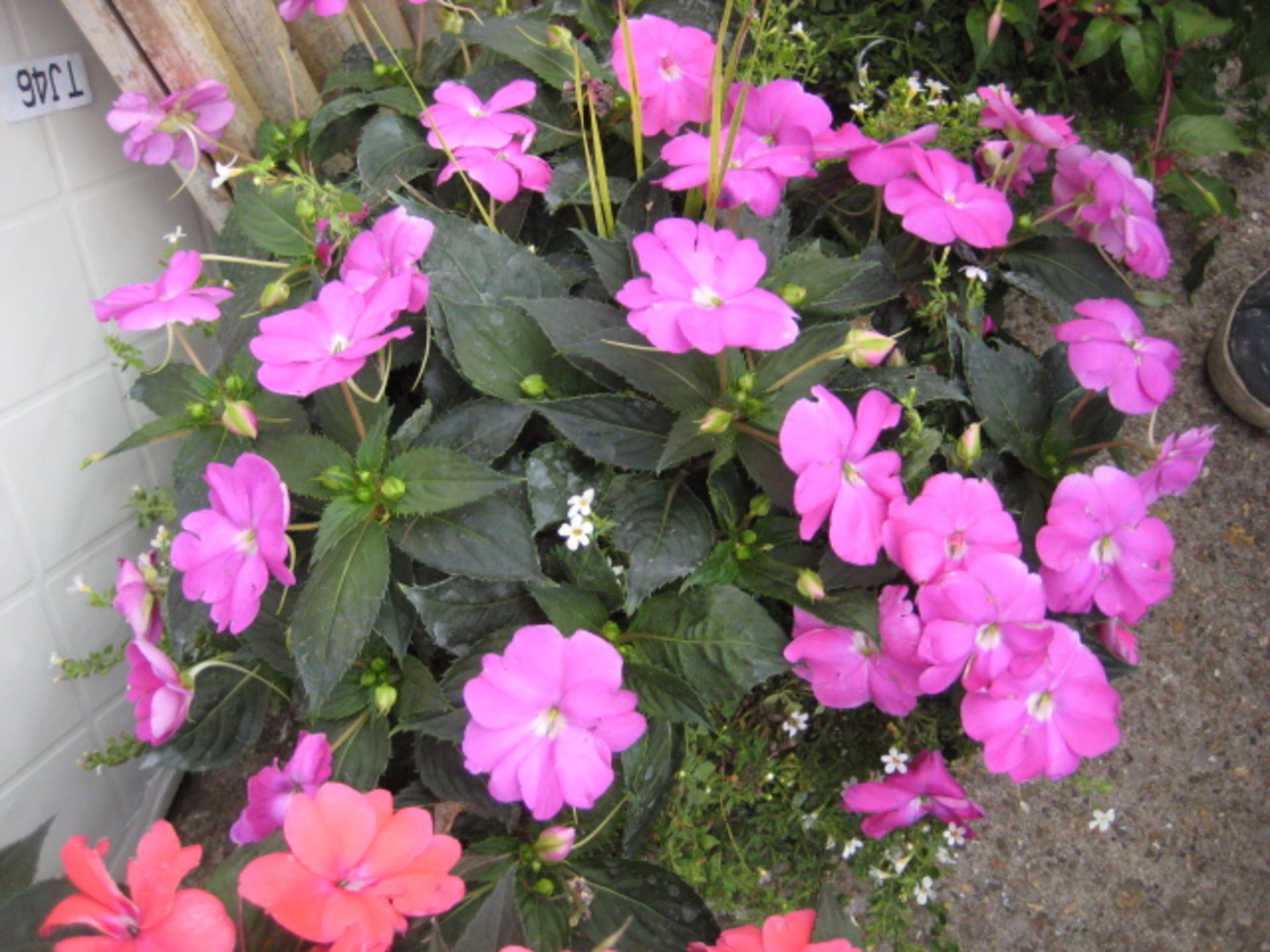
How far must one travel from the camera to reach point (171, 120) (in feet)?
4.11

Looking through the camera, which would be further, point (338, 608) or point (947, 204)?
point (947, 204)

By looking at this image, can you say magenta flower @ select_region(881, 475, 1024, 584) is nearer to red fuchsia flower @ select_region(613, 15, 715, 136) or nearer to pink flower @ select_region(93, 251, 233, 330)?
red fuchsia flower @ select_region(613, 15, 715, 136)

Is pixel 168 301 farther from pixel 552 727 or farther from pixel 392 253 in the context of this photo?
pixel 552 727

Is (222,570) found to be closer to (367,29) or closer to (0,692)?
(0,692)

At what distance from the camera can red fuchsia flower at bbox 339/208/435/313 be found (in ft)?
3.38

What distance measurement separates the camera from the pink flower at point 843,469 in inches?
35.3

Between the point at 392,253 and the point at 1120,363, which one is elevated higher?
the point at 392,253

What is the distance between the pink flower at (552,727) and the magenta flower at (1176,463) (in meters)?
0.58

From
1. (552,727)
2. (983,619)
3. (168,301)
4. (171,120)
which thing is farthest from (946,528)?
(171,120)

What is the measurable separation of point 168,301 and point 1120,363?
3.22 feet

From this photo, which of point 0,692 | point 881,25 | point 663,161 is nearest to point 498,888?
point 663,161

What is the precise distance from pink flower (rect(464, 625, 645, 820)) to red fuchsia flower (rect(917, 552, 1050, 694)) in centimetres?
27

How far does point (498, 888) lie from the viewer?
783 mm

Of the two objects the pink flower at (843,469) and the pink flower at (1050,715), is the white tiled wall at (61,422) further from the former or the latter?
the pink flower at (1050,715)
